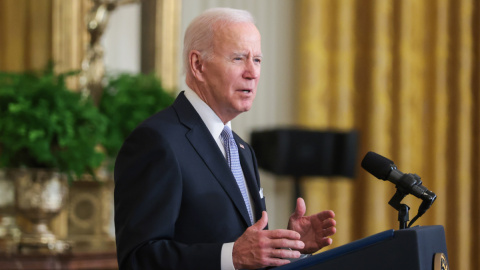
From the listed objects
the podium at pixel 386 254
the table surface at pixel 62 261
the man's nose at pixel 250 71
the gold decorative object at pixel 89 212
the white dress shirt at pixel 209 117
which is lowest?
the table surface at pixel 62 261

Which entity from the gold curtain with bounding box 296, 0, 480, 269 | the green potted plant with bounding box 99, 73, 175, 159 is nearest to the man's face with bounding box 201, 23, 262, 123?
the green potted plant with bounding box 99, 73, 175, 159

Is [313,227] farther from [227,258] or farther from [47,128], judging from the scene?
[47,128]

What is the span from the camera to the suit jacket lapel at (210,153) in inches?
71.8

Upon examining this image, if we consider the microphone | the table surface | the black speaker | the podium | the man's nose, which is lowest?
the table surface

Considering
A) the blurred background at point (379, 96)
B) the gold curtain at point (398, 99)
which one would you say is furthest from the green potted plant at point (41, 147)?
the gold curtain at point (398, 99)

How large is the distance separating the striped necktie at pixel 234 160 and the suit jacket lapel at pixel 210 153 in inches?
3.0

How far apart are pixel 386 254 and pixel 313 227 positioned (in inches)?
16.2

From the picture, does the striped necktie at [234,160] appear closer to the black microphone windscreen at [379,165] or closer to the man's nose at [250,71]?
the man's nose at [250,71]

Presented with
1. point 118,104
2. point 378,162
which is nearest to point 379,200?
point 118,104

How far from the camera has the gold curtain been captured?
19.1 feet

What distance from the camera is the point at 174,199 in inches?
67.6

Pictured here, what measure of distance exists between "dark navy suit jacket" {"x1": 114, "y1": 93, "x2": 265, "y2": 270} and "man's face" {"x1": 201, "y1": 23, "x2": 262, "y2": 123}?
113 millimetres

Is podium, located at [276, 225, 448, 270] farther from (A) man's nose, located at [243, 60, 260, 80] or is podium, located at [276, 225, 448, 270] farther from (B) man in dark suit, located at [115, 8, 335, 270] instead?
(A) man's nose, located at [243, 60, 260, 80]

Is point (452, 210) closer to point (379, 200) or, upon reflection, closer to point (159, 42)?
point (379, 200)
